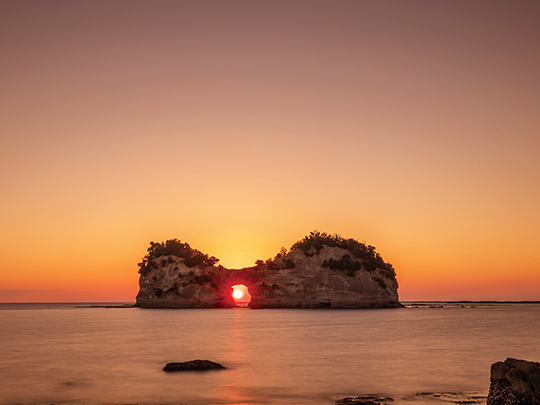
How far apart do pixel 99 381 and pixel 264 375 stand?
24.4 ft

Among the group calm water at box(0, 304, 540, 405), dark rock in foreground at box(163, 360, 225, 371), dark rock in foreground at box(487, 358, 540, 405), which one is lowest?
calm water at box(0, 304, 540, 405)

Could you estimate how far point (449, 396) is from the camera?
17312 millimetres

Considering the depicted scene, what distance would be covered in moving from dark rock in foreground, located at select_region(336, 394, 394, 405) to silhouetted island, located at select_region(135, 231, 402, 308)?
107m

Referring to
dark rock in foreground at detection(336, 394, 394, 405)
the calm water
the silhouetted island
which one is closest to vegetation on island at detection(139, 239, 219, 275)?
the silhouetted island

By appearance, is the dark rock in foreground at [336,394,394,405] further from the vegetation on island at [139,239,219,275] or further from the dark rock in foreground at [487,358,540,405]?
the vegetation on island at [139,239,219,275]

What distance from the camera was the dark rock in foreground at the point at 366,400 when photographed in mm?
15914

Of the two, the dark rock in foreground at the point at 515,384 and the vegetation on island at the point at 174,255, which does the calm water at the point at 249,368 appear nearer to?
the dark rock in foreground at the point at 515,384

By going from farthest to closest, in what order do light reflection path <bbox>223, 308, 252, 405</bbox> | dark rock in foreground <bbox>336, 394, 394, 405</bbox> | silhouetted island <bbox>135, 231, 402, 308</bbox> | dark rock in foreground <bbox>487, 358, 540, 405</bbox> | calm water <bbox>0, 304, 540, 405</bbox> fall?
1. silhouetted island <bbox>135, 231, 402, 308</bbox>
2. calm water <bbox>0, 304, 540, 405</bbox>
3. light reflection path <bbox>223, 308, 252, 405</bbox>
4. dark rock in foreground <bbox>336, 394, 394, 405</bbox>
5. dark rock in foreground <bbox>487, 358, 540, 405</bbox>

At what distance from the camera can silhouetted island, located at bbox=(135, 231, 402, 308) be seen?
124m

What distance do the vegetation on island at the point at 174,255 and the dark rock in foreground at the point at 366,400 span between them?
114 meters

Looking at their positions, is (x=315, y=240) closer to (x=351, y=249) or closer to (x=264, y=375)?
(x=351, y=249)

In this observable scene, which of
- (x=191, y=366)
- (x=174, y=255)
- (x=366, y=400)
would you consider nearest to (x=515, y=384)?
(x=366, y=400)

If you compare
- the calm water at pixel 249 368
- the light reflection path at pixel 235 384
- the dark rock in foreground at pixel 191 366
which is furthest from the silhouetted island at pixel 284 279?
the dark rock in foreground at pixel 191 366

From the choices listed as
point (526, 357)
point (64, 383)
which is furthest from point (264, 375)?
point (526, 357)
